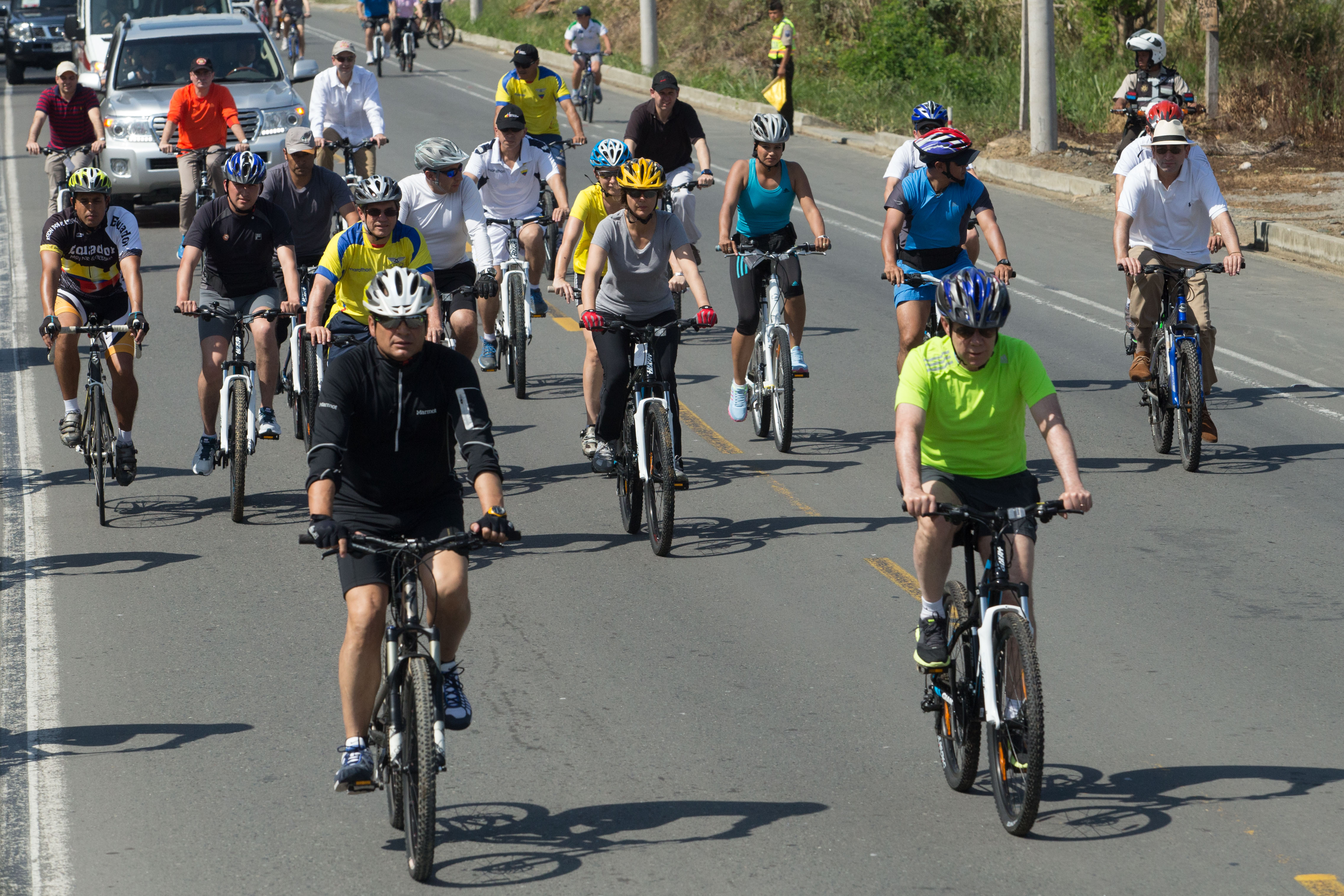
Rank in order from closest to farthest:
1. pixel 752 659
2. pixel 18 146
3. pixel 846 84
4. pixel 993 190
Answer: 1. pixel 752 659
2. pixel 993 190
3. pixel 18 146
4. pixel 846 84

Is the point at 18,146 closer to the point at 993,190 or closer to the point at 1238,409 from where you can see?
the point at 993,190

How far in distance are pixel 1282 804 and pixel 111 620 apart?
5.64 metres

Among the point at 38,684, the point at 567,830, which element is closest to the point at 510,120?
the point at 38,684

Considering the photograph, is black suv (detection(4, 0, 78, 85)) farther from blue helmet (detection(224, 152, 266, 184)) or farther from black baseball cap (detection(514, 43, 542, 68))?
blue helmet (detection(224, 152, 266, 184))

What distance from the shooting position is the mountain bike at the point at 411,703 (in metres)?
5.57

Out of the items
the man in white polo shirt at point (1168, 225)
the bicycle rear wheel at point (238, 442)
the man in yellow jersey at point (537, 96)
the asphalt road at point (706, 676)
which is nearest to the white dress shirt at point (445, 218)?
the asphalt road at point (706, 676)

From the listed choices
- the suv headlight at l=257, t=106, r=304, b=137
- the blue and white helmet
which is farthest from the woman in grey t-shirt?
the suv headlight at l=257, t=106, r=304, b=137

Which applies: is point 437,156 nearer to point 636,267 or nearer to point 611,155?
point 611,155

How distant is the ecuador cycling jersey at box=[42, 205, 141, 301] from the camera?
10.9 metres

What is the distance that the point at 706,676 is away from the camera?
7750mm

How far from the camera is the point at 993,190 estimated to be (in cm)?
2392

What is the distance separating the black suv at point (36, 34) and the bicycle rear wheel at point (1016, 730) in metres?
36.9

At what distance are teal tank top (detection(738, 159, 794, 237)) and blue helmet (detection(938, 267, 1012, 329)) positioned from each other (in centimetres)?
580

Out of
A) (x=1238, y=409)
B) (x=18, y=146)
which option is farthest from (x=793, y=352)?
(x=18, y=146)
